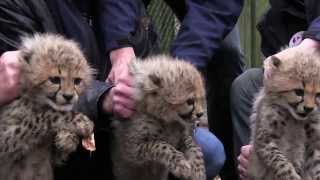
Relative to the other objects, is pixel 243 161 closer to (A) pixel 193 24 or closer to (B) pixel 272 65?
(B) pixel 272 65

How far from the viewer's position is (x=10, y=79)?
154 inches

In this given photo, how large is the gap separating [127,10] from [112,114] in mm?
642

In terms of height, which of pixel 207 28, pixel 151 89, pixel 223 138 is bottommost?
pixel 223 138

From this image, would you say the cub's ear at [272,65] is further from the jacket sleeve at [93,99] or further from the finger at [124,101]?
the jacket sleeve at [93,99]

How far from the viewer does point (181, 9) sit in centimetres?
498

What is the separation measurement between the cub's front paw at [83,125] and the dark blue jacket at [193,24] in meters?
0.65

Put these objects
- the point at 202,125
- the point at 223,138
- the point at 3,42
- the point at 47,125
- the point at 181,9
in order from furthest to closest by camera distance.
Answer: the point at 223,138
the point at 181,9
the point at 202,125
the point at 3,42
the point at 47,125

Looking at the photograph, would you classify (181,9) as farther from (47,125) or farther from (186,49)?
(47,125)

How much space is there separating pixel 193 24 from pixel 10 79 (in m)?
1.15

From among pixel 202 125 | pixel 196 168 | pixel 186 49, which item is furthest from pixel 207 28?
pixel 196 168

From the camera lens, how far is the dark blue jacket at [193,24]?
4465 mm

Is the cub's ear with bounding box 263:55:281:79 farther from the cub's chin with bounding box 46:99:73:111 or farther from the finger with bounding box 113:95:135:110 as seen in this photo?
the cub's chin with bounding box 46:99:73:111

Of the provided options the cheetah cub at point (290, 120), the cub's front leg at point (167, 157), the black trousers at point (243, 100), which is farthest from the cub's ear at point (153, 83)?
the black trousers at point (243, 100)

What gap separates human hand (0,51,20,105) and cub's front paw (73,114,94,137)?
0.31 meters
